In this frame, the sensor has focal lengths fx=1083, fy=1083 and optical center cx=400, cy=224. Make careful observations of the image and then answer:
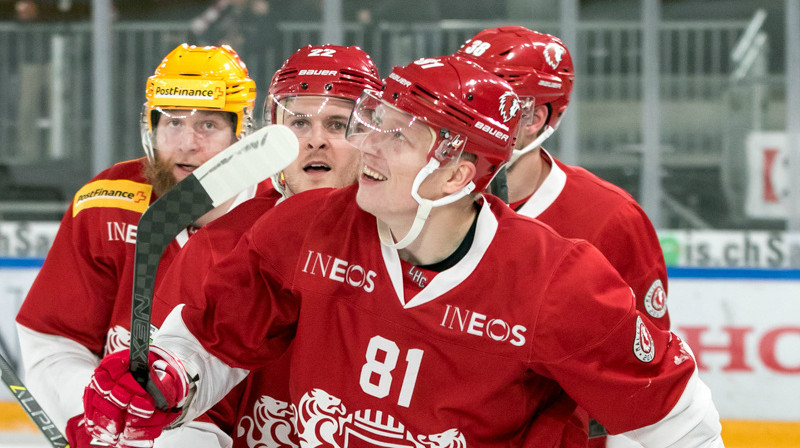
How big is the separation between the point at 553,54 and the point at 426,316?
919 millimetres

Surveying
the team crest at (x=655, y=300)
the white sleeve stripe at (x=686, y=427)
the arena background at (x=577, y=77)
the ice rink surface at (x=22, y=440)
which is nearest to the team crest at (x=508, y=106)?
the white sleeve stripe at (x=686, y=427)

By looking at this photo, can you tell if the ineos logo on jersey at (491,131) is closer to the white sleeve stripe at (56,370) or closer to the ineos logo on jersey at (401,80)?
the ineos logo on jersey at (401,80)

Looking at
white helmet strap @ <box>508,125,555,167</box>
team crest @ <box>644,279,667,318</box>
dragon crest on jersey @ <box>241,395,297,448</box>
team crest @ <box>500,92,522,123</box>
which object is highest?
team crest @ <box>500,92,522,123</box>

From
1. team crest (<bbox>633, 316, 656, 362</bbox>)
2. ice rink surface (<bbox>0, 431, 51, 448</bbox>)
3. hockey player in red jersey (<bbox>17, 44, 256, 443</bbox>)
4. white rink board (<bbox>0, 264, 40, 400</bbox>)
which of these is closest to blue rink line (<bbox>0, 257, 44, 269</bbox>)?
white rink board (<bbox>0, 264, 40, 400</bbox>)

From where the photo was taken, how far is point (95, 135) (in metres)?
6.46

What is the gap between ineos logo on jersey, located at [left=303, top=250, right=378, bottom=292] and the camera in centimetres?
163

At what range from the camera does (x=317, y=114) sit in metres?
2.07

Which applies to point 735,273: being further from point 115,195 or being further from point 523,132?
point 115,195

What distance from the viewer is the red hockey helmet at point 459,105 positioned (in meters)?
1.58

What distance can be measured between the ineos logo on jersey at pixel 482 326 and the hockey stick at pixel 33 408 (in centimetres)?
80

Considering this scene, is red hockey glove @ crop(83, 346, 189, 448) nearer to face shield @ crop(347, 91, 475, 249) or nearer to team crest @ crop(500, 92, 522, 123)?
face shield @ crop(347, 91, 475, 249)

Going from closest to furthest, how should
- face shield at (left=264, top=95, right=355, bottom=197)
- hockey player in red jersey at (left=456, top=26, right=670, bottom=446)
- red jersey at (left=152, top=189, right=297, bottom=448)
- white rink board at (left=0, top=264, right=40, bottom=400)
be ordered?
1. red jersey at (left=152, top=189, right=297, bottom=448)
2. face shield at (left=264, top=95, right=355, bottom=197)
3. hockey player in red jersey at (left=456, top=26, right=670, bottom=446)
4. white rink board at (left=0, top=264, right=40, bottom=400)

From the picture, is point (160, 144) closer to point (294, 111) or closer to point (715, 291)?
point (294, 111)

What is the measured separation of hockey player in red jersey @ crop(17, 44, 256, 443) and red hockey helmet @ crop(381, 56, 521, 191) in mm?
583
